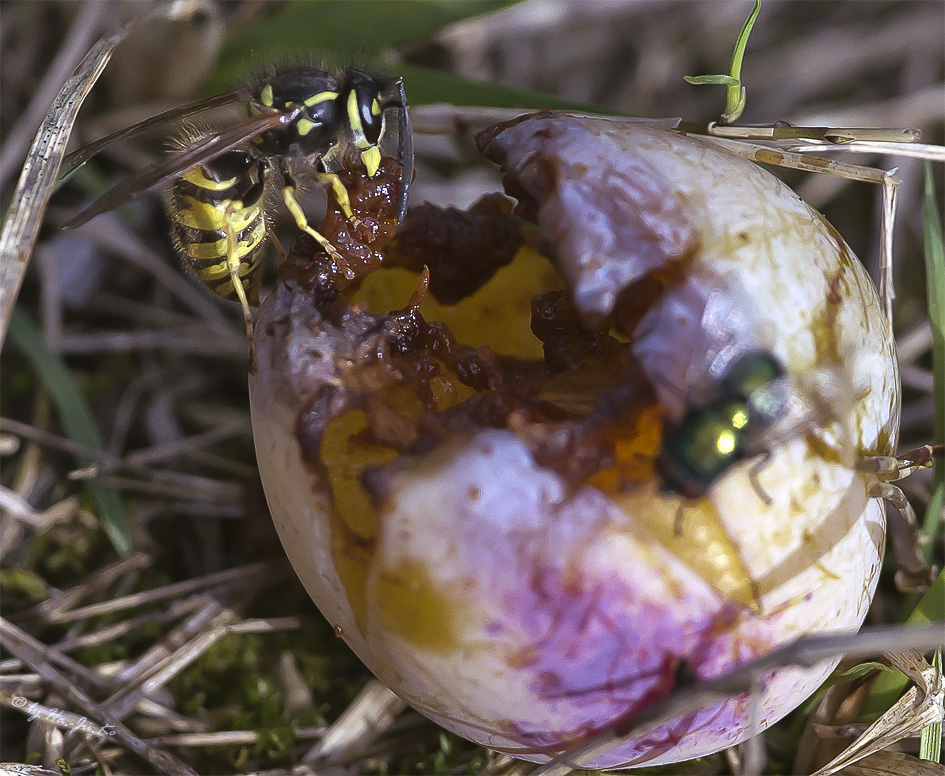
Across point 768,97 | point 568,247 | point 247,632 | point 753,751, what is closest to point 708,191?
point 568,247

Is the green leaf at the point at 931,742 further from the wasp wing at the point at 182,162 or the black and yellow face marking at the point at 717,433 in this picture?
the wasp wing at the point at 182,162

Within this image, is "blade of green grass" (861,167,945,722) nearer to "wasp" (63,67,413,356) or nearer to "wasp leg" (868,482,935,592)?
"wasp leg" (868,482,935,592)

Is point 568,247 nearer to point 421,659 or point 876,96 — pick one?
point 421,659

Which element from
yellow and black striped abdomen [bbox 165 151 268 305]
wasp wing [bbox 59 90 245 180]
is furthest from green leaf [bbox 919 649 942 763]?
wasp wing [bbox 59 90 245 180]

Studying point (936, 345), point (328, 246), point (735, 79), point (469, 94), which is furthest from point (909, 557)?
point (469, 94)

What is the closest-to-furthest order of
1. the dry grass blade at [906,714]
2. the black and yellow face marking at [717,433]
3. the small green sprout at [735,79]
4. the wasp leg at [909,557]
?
the black and yellow face marking at [717,433] → the dry grass blade at [906,714] → the small green sprout at [735,79] → the wasp leg at [909,557]

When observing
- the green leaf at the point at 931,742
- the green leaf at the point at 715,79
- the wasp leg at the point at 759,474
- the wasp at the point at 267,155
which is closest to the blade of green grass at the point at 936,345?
the green leaf at the point at 931,742

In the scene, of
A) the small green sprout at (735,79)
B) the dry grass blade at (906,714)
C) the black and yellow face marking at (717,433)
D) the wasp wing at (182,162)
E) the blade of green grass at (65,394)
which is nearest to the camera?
the black and yellow face marking at (717,433)
